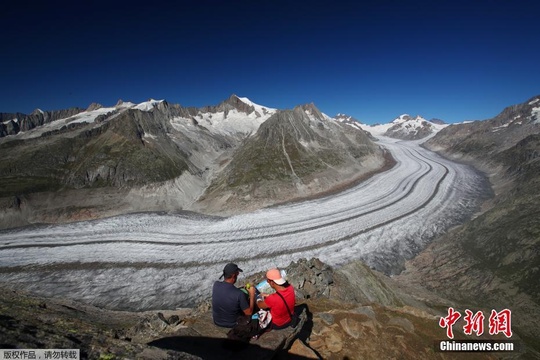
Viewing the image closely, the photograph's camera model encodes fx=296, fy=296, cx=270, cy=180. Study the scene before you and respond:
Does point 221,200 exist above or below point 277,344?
above

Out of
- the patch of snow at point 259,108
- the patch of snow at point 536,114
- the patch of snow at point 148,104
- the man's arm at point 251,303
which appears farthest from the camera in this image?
the patch of snow at point 259,108

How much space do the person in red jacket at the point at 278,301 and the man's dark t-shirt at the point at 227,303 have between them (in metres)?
0.76

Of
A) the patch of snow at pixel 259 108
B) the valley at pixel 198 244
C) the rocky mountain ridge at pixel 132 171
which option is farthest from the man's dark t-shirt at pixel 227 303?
the patch of snow at pixel 259 108

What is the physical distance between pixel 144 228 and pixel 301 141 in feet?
169

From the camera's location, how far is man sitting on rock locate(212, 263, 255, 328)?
8.77 metres

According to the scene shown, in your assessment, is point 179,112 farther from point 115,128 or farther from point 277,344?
point 277,344

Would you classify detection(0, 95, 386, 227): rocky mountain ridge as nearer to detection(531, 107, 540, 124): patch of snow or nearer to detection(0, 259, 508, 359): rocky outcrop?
detection(0, 259, 508, 359): rocky outcrop

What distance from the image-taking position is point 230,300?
29.0 ft

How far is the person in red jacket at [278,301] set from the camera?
29.7 feet

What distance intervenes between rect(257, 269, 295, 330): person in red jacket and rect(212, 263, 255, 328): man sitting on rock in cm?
57

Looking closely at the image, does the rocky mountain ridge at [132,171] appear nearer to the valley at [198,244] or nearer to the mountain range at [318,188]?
the mountain range at [318,188]

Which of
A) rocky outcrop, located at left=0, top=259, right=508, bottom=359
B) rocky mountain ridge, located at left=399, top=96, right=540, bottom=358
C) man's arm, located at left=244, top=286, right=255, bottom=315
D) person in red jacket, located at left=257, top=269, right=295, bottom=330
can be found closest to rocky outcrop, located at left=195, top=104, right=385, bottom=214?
rocky mountain ridge, located at left=399, top=96, right=540, bottom=358

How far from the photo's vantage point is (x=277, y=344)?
8680 mm

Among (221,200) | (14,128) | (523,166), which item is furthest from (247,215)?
(14,128)
